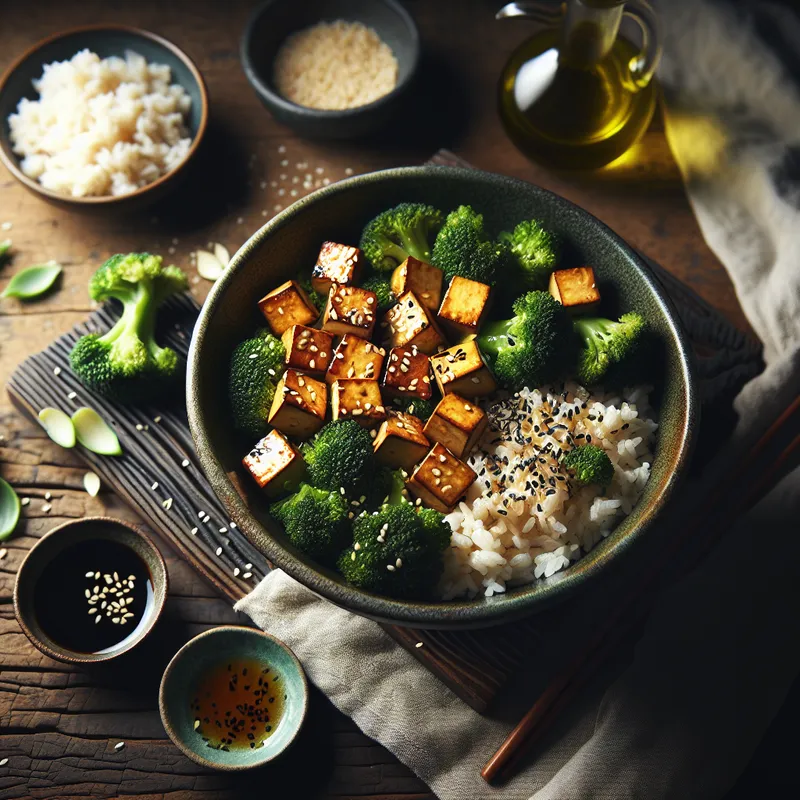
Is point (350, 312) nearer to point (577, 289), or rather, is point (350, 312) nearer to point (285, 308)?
point (285, 308)

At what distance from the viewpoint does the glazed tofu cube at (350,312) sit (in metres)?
2.72

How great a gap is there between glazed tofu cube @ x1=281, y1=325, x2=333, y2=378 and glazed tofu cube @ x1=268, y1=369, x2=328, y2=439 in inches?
1.2

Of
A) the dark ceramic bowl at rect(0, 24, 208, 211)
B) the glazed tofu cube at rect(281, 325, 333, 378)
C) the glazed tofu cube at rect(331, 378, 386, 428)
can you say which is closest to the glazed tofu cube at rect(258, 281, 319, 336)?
the glazed tofu cube at rect(281, 325, 333, 378)

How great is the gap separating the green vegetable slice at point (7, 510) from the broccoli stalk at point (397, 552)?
1381mm

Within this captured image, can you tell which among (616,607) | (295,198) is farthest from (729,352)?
(295,198)

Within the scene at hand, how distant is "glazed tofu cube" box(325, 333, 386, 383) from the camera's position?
2.71 m

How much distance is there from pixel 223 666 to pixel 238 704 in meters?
0.14

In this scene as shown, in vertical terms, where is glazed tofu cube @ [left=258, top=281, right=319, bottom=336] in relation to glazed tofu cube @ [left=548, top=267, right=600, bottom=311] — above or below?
below

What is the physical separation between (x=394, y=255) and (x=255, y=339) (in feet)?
1.89

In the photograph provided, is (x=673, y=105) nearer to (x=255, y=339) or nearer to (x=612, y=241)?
(x=612, y=241)

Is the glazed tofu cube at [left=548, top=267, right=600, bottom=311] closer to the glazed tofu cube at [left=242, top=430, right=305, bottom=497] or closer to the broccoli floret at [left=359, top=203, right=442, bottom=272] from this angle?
the broccoli floret at [left=359, top=203, right=442, bottom=272]

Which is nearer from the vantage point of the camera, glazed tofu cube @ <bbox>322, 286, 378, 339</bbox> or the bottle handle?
glazed tofu cube @ <bbox>322, 286, 378, 339</bbox>

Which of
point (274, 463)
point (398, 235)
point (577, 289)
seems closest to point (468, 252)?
point (398, 235)

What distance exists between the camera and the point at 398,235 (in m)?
2.89
